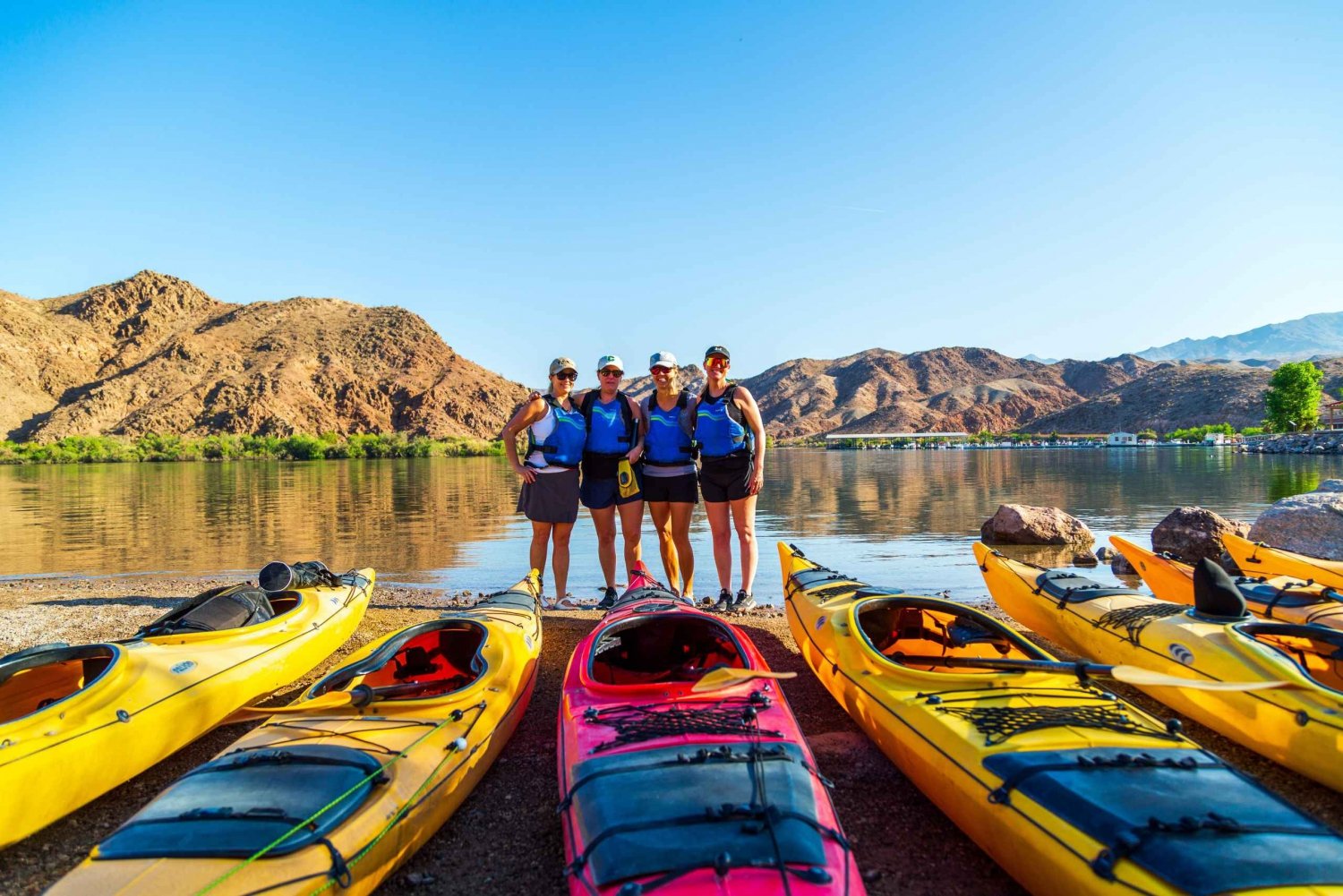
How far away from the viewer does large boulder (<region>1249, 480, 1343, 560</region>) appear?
11.5 m

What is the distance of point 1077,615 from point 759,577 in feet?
21.2

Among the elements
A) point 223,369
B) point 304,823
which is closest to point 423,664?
point 304,823

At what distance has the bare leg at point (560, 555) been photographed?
28.5ft

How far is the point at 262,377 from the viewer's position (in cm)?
11731

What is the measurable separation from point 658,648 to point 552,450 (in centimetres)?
337

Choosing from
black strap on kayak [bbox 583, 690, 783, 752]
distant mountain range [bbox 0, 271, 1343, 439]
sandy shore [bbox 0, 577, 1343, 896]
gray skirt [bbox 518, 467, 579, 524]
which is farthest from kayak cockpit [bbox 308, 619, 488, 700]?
distant mountain range [bbox 0, 271, 1343, 439]

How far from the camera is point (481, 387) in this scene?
147750 mm

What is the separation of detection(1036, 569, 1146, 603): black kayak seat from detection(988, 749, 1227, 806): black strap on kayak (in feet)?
11.7

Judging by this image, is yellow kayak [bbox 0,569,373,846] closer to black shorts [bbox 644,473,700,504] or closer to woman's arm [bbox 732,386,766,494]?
black shorts [bbox 644,473,700,504]

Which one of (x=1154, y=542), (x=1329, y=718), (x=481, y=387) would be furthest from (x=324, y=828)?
(x=481, y=387)

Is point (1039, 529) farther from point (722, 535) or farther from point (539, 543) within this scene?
point (539, 543)

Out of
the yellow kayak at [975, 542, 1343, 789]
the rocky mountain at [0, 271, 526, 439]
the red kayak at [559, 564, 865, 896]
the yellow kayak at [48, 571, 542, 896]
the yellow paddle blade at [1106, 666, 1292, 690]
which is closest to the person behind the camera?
the red kayak at [559, 564, 865, 896]

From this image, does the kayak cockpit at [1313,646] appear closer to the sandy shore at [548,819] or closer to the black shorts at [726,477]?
the sandy shore at [548,819]

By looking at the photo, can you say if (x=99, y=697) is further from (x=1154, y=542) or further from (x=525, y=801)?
(x=1154, y=542)
